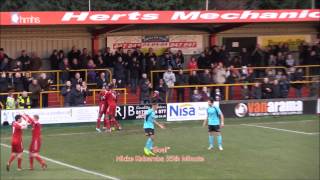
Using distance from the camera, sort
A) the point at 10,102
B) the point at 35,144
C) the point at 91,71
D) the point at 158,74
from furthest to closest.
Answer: the point at 158,74, the point at 91,71, the point at 10,102, the point at 35,144

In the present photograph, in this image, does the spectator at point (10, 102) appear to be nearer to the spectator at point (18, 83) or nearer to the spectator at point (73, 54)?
the spectator at point (18, 83)

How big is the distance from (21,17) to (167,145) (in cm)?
941

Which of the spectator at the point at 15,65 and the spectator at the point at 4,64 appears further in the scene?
the spectator at the point at 15,65

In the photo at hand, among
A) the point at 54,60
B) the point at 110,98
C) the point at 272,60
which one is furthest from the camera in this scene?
the point at 272,60

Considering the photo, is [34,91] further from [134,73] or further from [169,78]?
[169,78]

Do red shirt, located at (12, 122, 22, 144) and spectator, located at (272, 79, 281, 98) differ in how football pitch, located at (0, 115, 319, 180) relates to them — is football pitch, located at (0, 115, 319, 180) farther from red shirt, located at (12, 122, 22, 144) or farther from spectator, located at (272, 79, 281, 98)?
spectator, located at (272, 79, 281, 98)

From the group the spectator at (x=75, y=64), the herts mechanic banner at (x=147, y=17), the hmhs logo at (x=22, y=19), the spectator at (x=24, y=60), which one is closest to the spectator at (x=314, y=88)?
the herts mechanic banner at (x=147, y=17)

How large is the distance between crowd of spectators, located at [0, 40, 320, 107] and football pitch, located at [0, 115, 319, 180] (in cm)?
204

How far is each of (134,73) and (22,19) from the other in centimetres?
614

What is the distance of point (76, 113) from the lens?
27.1 metres

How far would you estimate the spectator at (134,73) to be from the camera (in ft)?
101

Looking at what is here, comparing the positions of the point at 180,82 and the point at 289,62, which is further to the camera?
the point at 289,62

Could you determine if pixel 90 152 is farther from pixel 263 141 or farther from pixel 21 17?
pixel 21 17

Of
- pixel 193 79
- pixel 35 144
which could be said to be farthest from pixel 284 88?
pixel 35 144
